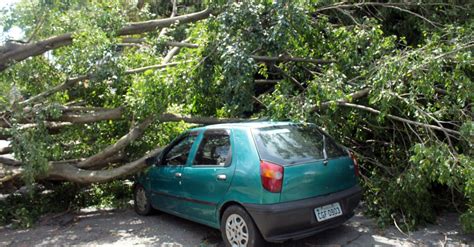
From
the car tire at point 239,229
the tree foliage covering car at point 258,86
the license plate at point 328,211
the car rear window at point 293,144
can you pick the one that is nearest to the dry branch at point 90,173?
the tree foliage covering car at point 258,86

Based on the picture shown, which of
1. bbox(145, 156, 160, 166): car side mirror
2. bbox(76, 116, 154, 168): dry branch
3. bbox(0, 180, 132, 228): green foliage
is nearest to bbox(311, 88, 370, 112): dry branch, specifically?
bbox(145, 156, 160, 166): car side mirror

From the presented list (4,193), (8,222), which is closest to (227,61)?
(8,222)

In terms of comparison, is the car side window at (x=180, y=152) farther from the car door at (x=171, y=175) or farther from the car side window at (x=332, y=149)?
the car side window at (x=332, y=149)

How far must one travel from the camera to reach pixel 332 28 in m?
6.93

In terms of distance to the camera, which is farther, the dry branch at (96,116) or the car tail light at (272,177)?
the dry branch at (96,116)

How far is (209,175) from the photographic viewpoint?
4625 mm

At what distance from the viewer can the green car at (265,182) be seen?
402 centimetres

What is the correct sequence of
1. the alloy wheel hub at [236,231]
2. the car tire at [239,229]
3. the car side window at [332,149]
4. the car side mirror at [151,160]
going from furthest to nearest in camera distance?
1. the car side mirror at [151,160]
2. the car side window at [332,149]
3. the alloy wheel hub at [236,231]
4. the car tire at [239,229]

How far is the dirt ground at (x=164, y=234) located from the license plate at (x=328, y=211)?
52 cm

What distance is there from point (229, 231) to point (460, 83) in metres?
3.44

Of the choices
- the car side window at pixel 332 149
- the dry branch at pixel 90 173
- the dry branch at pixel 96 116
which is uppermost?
the dry branch at pixel 96 116

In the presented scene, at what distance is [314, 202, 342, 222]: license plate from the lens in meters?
4.17

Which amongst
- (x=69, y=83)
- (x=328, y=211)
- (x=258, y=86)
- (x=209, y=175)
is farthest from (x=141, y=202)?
(x=258, y=86)

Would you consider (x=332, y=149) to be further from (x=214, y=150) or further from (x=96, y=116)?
(x=96, y=116)
